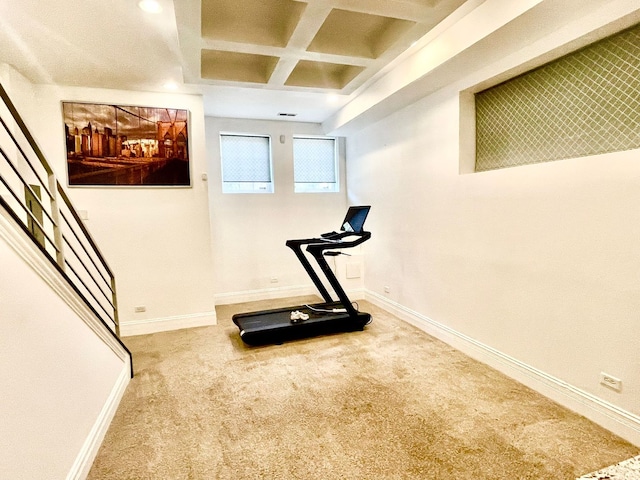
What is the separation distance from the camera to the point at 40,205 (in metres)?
1.80

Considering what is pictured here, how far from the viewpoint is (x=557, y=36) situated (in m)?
2.32

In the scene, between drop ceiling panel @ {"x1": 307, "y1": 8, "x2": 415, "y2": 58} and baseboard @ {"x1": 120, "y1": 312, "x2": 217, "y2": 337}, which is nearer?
drop ceiling panel @ {"x1": 307, "y1": 8, "x2": 415, "y2": 58}

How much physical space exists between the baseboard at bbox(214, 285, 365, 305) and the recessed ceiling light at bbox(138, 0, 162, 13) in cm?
370

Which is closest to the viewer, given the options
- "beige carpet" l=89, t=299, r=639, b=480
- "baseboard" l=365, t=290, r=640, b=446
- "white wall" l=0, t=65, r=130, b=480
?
"white wall" l=0, t=65, r=130, b=480

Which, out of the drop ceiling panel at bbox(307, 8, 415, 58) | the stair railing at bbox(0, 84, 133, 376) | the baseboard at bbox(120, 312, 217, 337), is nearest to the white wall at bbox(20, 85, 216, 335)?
the baseboard at bbox(120, 312, 217, 337)

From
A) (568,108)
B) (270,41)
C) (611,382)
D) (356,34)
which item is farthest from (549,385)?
(270,41)

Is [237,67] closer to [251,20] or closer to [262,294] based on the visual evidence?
[251,20]

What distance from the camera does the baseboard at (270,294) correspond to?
5.26 meters

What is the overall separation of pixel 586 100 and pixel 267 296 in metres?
4.43

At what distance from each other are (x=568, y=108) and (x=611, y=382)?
1.82 m

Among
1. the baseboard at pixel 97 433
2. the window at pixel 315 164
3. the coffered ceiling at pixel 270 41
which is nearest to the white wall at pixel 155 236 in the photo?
the coffered ceiling at pixel 270 41

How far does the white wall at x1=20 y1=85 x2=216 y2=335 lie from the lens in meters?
3.91

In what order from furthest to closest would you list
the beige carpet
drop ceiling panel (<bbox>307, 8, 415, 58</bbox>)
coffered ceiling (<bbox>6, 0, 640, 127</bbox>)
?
1. drop ceiling panel (<bbox>307, 8, 415, 58</bbox>)
2. coffered ceiling (<bbox>6, 0, 640, 127</bbox>)
3. the beige carpet

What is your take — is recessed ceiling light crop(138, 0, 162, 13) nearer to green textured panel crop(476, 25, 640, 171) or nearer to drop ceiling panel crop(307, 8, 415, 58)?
drop ceiling panel crop(307, 8, 415, 58)
